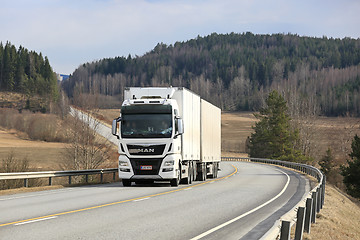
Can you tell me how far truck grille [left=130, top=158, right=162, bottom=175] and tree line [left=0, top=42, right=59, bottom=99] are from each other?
150262mm

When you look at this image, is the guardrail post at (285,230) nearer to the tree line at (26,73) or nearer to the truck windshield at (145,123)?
the truck windshield at (145,123)

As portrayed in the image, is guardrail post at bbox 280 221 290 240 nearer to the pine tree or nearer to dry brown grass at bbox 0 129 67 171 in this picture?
dry brown grass at bbox 0 129 67 171

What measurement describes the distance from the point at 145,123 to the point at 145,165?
72.1 inches

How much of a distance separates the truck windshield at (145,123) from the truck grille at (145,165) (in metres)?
1.02

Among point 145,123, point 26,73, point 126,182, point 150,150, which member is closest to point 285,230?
point 150,150

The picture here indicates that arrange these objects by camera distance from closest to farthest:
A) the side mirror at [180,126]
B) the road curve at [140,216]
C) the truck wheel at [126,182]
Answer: the road curve at [140,216] → the side mirror at [180,126] → the truck wheel at [126,182]

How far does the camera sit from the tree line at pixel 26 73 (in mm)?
172750

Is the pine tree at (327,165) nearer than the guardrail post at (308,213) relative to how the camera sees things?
No

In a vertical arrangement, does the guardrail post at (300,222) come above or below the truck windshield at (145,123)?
below

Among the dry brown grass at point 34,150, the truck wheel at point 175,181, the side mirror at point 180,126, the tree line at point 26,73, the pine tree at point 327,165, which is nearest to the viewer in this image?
the side mirror at point 180,126

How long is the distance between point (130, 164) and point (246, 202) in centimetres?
688

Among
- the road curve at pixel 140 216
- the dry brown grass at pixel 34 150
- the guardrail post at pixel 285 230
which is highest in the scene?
the guardrail post at pixel 285 230

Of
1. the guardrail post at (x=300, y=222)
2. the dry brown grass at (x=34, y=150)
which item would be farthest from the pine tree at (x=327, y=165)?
the guardrail post at (x=300, y=222)

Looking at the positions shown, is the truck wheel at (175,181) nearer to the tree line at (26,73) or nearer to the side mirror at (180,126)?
the side mirror at (180,126)
